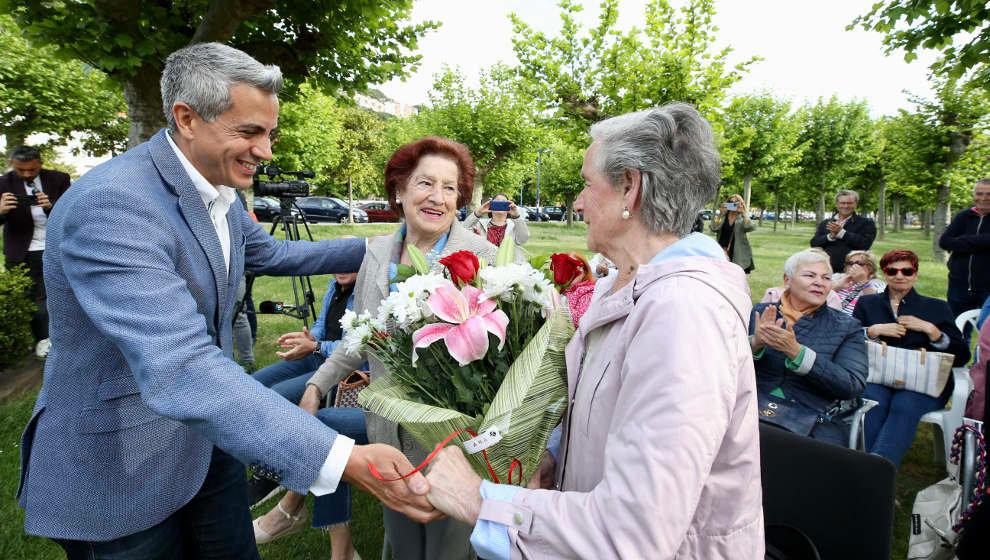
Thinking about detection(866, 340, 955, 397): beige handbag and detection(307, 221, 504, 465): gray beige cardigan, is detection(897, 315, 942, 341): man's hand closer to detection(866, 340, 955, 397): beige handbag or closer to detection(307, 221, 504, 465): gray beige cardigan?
detection(866, 340, 955, 397): beige handbag

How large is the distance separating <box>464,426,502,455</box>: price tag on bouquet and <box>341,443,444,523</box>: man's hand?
0.17m

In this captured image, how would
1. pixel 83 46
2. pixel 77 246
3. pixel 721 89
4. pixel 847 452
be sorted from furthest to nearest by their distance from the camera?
pixel 721 89 < pixel 83 46 < pixel 847 452 < pixel 77 246

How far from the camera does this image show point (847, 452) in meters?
1.57

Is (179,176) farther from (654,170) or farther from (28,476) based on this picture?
(654,170)

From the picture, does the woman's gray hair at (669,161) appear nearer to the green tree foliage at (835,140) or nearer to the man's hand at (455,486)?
the man's hand at (455,486)

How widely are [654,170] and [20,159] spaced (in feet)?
23.8

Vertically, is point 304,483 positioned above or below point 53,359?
below

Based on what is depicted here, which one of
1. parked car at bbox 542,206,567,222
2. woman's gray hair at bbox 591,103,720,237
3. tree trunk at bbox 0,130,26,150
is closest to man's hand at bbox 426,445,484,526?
woman's gray hair at bbox 591,103,720,237

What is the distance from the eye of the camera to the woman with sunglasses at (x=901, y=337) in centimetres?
353

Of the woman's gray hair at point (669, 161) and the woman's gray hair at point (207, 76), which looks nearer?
the woman's gray hair at point (669, 161)

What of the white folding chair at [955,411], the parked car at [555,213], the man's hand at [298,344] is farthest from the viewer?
the parked car at [555,213]

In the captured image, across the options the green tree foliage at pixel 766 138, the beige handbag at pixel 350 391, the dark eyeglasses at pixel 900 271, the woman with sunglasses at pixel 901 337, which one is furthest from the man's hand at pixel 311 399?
the green tree foliage at pixel 766 138

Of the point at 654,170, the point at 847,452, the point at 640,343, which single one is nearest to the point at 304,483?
the point at 640,343

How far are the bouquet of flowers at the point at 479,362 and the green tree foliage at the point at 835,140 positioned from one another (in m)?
31.5
